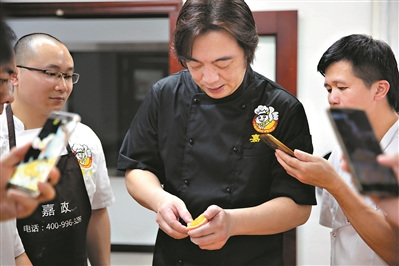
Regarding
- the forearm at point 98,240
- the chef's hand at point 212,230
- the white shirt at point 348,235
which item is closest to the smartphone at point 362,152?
the chef's hand at point 212,230

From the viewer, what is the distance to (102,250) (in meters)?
2.07

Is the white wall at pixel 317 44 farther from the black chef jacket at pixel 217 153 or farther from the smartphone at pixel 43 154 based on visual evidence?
the smartphone at pixel 43 154

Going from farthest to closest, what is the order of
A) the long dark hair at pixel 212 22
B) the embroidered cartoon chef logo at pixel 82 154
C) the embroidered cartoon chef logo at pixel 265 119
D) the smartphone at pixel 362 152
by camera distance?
1. the embroidered cartoon chef logo at pixel 82 154
2. the embroidered cartoon chef logo at pixel 265 119
3. the long dark hair at pixel 212 22
4. the smartphone at pixel 362 152

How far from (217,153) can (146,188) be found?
0.86 ft

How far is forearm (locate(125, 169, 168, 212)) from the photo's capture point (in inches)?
60.0

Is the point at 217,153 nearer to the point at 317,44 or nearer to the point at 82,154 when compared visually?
the point at 82,154

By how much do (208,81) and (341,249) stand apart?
756 mm

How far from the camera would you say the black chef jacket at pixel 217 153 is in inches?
62.1

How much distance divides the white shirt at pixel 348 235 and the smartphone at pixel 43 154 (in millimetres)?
943

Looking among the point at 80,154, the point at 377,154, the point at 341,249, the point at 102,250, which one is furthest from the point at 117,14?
the point at 377,154

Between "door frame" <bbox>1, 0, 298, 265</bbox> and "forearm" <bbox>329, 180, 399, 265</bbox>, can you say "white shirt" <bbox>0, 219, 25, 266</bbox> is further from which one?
"door frame" <bbox>1, 0, 298, 265</bbox>

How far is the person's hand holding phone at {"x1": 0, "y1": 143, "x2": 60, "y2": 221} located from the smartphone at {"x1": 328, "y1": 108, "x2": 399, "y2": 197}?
590 mm

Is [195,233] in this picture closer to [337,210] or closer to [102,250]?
[337,210]

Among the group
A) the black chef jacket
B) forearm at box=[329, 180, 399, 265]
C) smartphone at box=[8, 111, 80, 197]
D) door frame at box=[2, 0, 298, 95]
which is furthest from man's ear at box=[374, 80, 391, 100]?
door frame at box=[2, 0, 298, 95]
